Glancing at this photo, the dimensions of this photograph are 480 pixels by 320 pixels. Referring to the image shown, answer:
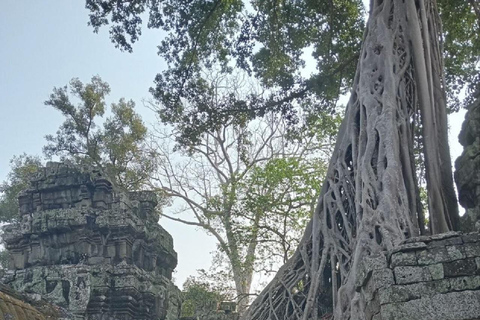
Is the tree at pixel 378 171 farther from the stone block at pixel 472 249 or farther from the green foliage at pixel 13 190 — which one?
the green foliage at pixel 13 190

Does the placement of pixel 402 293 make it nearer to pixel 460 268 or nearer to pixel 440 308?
pixel 440 308

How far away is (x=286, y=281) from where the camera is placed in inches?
262

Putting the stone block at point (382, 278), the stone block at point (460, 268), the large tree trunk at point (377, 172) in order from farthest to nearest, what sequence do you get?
the large tree trunk at point (377, 172), the stone block at point (382, 278), the stone block at point (460, 268)

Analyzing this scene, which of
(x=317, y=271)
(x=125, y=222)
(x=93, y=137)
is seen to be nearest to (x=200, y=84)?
(x=125, y=222)

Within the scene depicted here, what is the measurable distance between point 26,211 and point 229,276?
453 cm

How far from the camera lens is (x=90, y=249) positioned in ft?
30.7

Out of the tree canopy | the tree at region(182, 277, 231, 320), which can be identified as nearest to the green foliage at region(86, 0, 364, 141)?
the tree canopy

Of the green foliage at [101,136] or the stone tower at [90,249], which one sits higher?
the green foliage at [101,136]

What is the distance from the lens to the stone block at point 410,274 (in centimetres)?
351

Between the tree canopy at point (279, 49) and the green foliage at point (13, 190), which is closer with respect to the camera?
the tree canopy at point (279, 49)

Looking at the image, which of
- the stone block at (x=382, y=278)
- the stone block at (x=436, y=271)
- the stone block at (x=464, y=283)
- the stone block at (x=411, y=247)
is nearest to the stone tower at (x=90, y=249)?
the stone block at (x=382, y=278)

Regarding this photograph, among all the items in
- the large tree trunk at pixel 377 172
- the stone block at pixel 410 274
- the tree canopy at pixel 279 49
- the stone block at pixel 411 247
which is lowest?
the stone block at pixel 410 274

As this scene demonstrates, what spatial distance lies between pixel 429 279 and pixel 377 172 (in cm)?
188

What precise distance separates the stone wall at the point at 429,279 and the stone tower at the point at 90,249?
571cm
